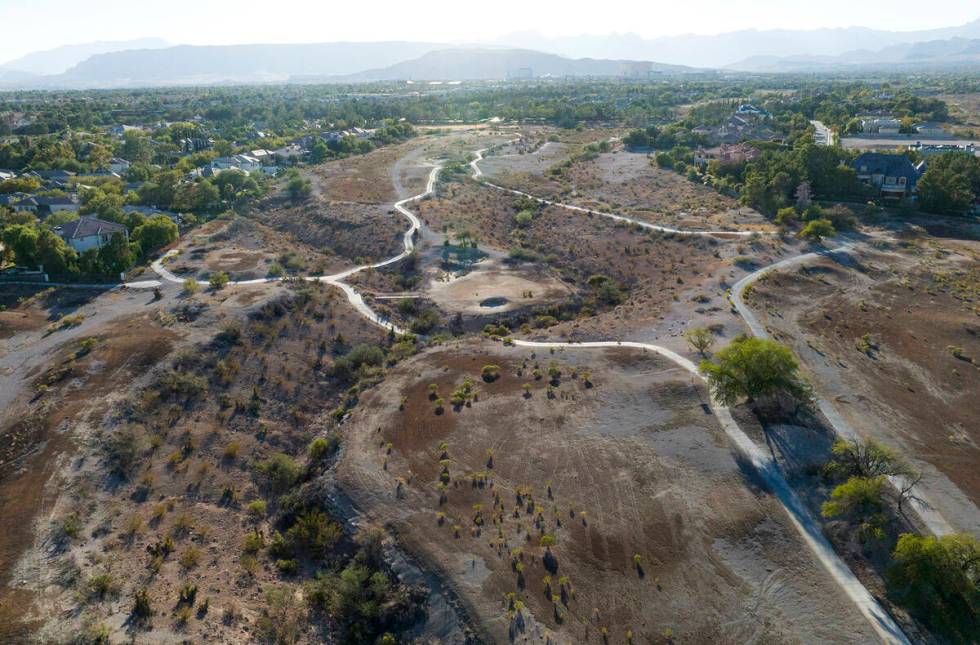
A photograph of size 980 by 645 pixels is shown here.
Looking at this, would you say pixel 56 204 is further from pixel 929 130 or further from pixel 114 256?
pixel 929 130

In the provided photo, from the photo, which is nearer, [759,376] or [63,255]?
[759,376]

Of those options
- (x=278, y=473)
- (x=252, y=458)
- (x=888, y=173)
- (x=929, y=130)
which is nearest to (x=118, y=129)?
(x=252, y=458)

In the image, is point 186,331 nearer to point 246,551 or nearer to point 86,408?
point 86,408

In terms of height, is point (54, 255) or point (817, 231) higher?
point (54, 255)

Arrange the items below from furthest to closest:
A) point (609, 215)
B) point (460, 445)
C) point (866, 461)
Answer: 1. point (609, 215)
2. point (460, 445)
3. point (866, 461)

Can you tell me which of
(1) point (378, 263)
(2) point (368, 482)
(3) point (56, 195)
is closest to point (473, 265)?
(1) point (378, 263)

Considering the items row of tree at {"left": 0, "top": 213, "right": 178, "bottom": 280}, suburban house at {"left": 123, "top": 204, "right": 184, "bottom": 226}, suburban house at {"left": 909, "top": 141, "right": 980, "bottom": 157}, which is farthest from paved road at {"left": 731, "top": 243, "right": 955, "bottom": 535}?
suburban house at {"left": 123, "top": 204, "right": 184, "bottom": 226}

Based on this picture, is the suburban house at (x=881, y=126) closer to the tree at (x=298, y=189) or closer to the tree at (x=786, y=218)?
the tree at (x=786, y=218)
